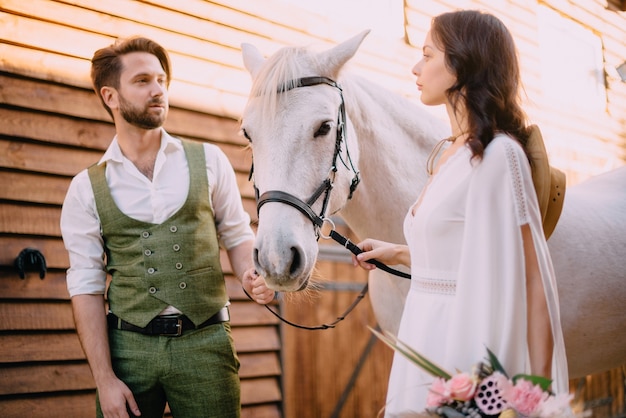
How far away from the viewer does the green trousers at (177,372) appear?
1909mm

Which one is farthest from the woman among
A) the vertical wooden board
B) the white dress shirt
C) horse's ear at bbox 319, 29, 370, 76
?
the vertical wooden board

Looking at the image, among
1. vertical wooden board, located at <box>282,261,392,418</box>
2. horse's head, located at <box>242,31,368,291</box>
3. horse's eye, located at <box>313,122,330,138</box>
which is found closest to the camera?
horse's head, located at <box>242,31,368,291</box>

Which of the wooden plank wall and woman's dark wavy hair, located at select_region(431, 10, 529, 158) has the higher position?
woman's dark wavy hair, located at select_region(431, 10, 529, 158)

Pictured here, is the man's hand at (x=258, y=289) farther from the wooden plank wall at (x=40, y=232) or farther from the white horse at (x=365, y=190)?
the wooden plank wall at (x=40, y=232)

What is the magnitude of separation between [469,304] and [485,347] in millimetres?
100

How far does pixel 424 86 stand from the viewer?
5.10 feet

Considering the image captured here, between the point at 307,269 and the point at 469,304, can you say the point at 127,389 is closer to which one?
the point at 307,269

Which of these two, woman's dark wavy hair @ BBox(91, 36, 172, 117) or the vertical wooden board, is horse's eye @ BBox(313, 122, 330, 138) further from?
the vertical wooden board

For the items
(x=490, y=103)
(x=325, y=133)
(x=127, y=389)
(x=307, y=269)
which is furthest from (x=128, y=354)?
(x=490, y=103)

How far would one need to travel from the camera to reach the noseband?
6.21 feet

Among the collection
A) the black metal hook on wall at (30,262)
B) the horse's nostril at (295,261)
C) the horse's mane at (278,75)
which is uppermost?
the horse's mane at (278,75)

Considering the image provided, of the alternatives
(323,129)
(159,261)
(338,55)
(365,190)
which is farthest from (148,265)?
(338,55)

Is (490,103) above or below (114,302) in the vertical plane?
above

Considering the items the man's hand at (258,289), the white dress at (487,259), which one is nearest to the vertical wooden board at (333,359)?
the man's hand at (258,289)
